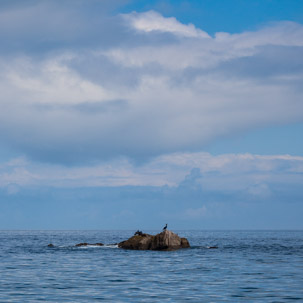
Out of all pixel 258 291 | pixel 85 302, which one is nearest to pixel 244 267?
pixel 258 291

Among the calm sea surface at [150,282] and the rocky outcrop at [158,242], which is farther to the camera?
the rocky outcrop at [158,242]

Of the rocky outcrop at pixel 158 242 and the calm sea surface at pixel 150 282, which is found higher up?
the rocky outcrop at pixel 158 242

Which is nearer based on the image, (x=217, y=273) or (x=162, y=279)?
(x=162, y=279)

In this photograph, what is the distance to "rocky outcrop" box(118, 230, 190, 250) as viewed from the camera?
82.6m

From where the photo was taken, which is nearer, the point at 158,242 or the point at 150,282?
the point at 150,282

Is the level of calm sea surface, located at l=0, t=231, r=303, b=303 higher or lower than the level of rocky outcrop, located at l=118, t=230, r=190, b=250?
lower

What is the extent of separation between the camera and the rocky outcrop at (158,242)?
82625 mm

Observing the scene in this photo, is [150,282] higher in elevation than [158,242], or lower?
lower

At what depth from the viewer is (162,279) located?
4272 cm

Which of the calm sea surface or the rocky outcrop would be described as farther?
the rocky outcrop

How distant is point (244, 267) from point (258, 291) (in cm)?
1849

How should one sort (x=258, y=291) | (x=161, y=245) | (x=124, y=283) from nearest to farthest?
1. (x=258, y=291)
2. (x=124, y=283)
3. (x=161, y=245)

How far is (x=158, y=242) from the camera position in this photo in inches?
3263

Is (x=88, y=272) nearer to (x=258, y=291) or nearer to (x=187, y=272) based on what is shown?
(x=187, y=272)
